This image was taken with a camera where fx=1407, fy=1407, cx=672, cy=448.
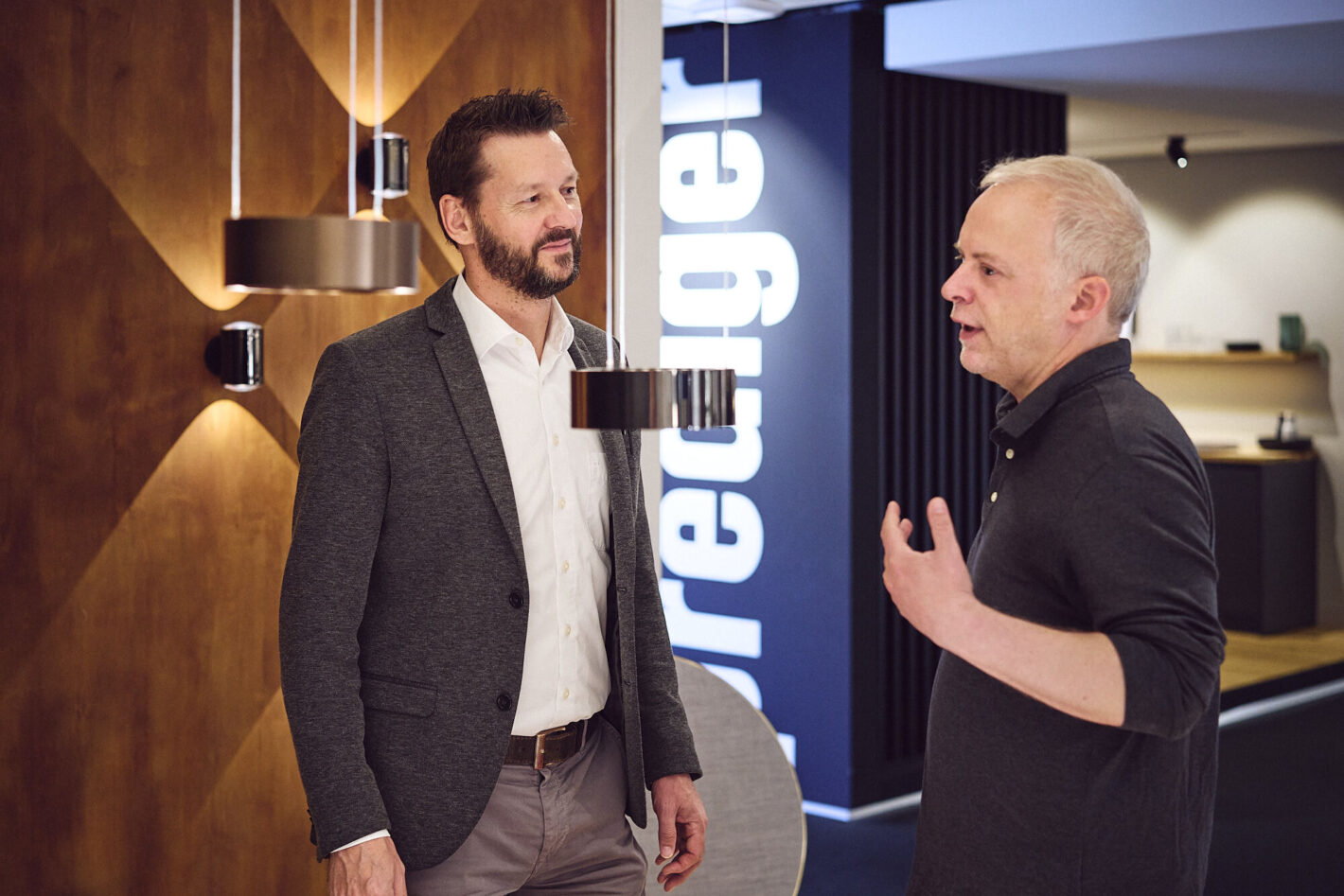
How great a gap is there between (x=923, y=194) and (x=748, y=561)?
1.50 m

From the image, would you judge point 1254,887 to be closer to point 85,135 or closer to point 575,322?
point 575,322

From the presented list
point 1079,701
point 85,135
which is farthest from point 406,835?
point 85,135

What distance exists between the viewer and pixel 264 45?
3.08 metres

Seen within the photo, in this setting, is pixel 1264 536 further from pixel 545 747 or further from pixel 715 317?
pixel 545 747

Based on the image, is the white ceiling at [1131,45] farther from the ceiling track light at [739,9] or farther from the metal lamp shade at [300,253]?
the metal lamp shade at [300,253]

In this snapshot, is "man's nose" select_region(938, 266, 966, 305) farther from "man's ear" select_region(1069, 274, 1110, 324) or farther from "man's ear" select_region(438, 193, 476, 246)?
"man's ear" select_region(438, 193, 476, 246)

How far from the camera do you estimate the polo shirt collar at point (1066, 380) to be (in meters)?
1.60

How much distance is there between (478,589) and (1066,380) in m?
0.78

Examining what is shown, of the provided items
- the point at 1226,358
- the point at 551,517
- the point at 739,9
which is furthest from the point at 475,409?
the point at 1226,358

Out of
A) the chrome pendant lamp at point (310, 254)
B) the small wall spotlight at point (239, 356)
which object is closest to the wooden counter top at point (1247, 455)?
the small wall spotlight at point (239, 356)

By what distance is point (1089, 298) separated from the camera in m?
1.61

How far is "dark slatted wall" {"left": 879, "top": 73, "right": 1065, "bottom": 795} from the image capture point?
201 inches

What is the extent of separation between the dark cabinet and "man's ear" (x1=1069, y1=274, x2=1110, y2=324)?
6.68m

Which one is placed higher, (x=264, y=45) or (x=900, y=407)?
(x=264, y=45)
